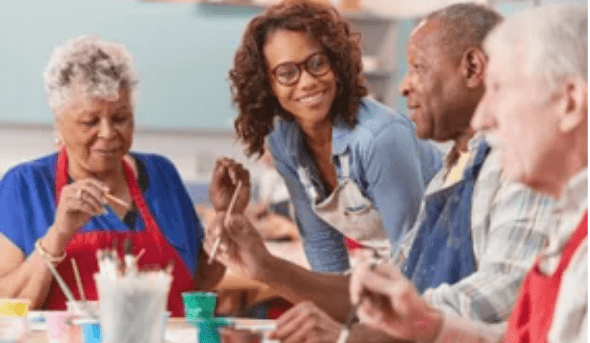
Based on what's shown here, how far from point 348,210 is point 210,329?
3.07 feet

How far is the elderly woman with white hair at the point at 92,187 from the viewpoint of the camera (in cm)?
311

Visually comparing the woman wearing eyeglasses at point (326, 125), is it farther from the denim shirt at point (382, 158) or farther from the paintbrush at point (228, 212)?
the paintbrush at point (228, 212)

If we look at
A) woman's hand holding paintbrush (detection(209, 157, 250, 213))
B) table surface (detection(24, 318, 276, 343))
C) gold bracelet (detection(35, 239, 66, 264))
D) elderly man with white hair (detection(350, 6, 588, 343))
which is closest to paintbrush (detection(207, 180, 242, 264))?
woman's hand holding paintbrush (detection(209, 157, 250, 213))

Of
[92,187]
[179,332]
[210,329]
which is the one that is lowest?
[179,332]

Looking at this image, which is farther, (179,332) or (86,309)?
(179,332)

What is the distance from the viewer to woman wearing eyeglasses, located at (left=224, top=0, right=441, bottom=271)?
2.99 m

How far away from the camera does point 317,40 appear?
120 inches

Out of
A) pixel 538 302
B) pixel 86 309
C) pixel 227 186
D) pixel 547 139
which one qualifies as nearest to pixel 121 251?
pixel 227 186

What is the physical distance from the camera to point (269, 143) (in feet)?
10.9

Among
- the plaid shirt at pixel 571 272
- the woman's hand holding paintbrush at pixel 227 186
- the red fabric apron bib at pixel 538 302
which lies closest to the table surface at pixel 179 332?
the woman's hand holding paintbrush at pixel 227 186

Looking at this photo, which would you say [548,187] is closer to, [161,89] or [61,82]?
[61,82]

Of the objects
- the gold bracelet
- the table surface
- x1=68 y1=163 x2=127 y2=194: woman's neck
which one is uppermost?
x1=68 y1=163 x2=127 y2=194: woman's neck

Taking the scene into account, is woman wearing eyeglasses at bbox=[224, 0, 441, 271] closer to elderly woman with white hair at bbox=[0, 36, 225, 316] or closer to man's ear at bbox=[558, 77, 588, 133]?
elderly woman with white hair at bbox=[0, 36, 225, 316]

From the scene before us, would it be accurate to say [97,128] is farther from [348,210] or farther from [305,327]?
[305,327]
